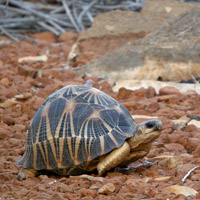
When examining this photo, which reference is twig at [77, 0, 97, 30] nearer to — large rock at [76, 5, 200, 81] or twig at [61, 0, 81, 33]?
twig at [61, 0, 81, 33]

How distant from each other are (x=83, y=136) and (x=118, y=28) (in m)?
5.61

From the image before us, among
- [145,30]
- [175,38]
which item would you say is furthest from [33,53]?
[175,38]

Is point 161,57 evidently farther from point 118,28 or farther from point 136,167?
point 136,167

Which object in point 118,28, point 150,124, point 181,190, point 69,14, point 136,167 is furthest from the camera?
point 69,14

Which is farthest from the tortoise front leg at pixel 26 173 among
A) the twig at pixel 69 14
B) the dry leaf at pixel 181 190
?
the twig at pixel 69 14

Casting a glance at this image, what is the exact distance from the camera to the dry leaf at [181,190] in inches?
114

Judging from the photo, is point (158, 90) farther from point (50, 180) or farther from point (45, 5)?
point (45, 5)

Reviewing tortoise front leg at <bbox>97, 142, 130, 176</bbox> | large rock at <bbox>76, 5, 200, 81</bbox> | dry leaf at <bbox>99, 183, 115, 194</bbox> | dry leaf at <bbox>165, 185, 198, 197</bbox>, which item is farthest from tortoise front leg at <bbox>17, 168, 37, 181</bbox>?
large rock at <bbox>76, 5, 200, 81</bbox>

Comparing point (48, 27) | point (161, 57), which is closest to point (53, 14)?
point (48, 27)

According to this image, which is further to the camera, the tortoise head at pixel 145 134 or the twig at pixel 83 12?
the twig at pixel 83 12

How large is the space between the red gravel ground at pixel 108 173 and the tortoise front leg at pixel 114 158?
9 centimetres

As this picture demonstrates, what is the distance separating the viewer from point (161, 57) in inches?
272

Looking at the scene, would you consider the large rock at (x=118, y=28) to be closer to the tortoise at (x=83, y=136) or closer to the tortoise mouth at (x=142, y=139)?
the tortoise at (x=83, y=136)

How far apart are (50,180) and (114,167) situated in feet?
1.66
